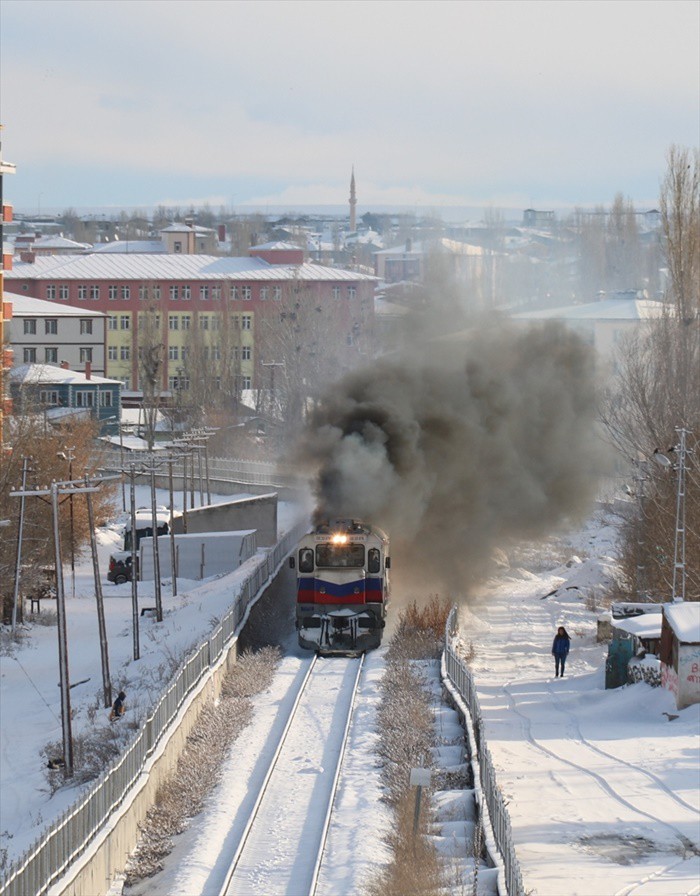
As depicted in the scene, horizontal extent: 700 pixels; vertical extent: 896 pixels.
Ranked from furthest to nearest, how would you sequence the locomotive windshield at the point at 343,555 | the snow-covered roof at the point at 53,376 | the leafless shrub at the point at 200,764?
the snow-covered roof at the point at 53,376
the locomotive windshield at the point at 343,555
the leafless shrub at the point at 200,764

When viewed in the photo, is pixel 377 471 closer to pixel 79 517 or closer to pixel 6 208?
pixel 79 517

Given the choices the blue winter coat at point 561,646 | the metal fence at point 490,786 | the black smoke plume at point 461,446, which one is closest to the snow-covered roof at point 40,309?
the black smoke plume at point 461,446

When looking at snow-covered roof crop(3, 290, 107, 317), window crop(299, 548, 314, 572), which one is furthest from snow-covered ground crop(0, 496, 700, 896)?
snow-covered roof crop(3, 290, 107, 317)

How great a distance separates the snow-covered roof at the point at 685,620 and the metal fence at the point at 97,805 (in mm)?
9570

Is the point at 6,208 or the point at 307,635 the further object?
the point at 6,208

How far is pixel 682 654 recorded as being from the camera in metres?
29.4

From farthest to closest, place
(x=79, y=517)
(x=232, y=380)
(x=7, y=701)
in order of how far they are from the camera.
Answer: (x=232, y=380)
(x=79, y=517)
(x=7, y=701)

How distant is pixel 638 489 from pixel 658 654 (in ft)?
67.5

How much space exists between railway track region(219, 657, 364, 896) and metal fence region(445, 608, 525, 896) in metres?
2.19

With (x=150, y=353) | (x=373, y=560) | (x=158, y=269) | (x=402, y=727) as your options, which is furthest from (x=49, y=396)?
(x=402, y=727)

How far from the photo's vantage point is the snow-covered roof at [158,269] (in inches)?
4505

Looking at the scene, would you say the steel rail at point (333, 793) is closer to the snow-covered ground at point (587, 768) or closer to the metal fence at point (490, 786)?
the metal fence at point (490, 786)

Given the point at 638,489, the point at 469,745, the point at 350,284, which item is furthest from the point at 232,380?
the point at 469,745

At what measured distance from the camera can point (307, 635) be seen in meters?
33.7
